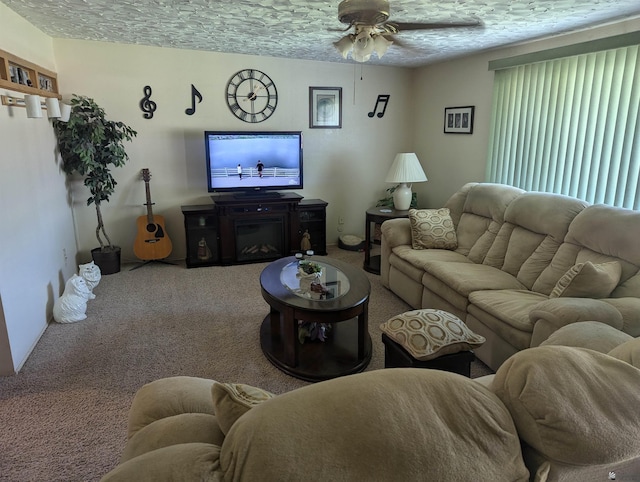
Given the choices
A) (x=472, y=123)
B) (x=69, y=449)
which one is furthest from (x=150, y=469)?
(x=472, y=123)

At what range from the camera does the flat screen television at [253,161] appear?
15.2 feet

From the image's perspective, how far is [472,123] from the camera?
15.1ft

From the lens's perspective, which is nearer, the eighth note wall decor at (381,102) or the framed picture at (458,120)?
the framed picture at (458,120)

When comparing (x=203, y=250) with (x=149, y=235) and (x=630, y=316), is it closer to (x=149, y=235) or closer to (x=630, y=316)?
(x=149, y=235)

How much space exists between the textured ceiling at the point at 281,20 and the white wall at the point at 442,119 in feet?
0.79

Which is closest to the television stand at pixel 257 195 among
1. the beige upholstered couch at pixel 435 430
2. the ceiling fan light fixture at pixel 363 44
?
the ceiling fan light fixture at pixel 363 44

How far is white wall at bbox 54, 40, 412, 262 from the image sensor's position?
434cm

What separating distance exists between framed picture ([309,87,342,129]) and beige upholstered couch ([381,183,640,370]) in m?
1.89

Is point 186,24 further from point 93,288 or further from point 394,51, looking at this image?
point 93,288

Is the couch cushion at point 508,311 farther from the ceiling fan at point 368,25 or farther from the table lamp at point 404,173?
the table lamp at point 404,173

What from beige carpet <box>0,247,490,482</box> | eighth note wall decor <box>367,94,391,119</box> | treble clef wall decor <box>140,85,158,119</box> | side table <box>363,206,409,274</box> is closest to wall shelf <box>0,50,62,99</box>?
treble clef wall decor <box>140,85,158,119</box>

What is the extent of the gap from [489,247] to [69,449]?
10.4ft

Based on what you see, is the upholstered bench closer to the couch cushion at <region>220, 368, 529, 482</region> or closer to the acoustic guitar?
the couch cushion at <region>220, 368, 529, 482</region>

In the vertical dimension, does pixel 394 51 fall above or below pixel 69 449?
above
